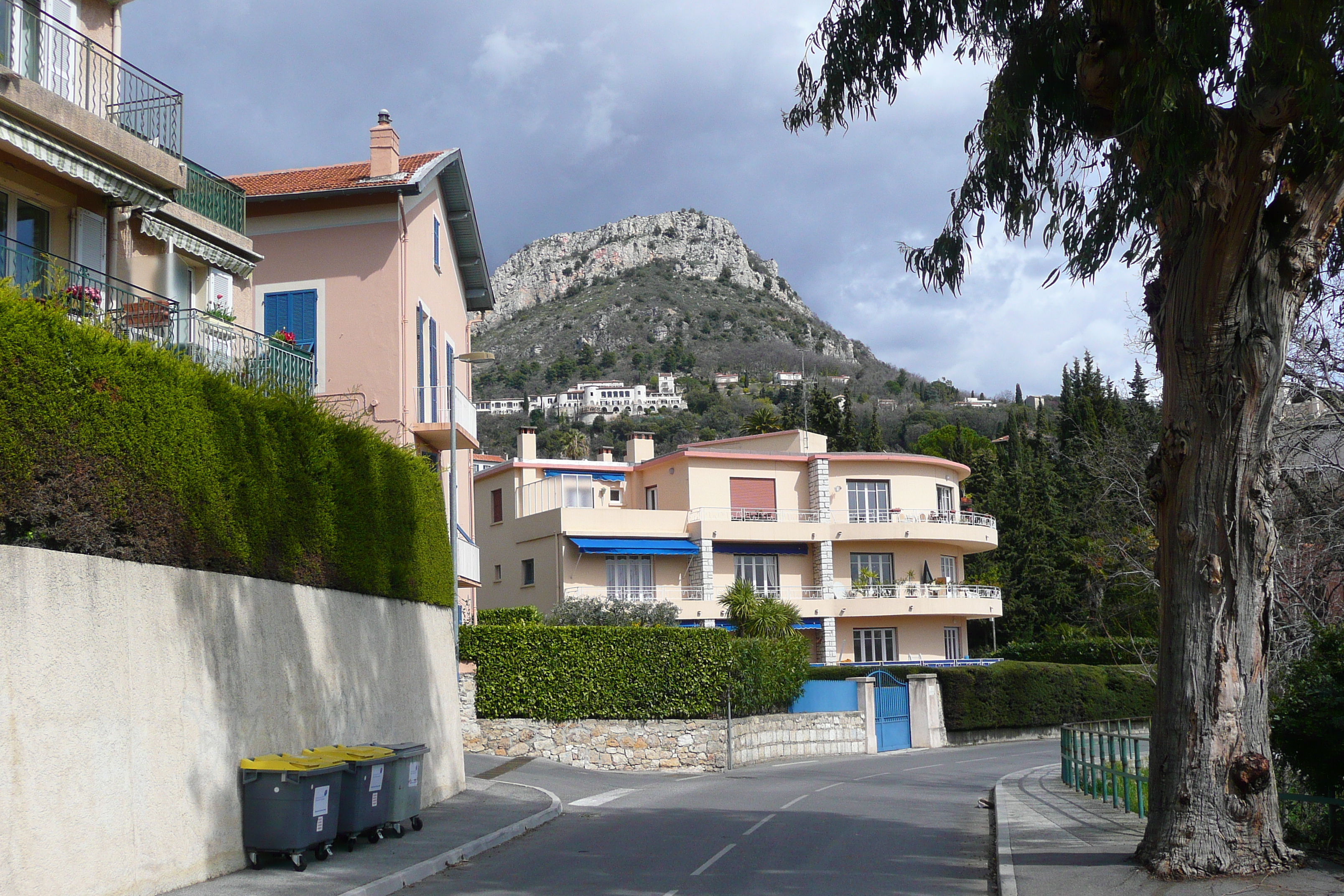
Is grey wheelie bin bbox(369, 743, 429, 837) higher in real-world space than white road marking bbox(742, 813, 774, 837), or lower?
higher

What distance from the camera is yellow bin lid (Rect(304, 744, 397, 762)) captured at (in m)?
13.4

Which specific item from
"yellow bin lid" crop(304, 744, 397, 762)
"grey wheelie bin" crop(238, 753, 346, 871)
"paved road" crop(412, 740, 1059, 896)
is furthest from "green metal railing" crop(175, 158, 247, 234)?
"paved road" crop(412, 740, 1059, 896)

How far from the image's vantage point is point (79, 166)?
15539 millimetres

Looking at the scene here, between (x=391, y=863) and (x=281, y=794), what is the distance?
1483mm

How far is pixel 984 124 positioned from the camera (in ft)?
40.3

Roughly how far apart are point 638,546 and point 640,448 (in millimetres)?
10003

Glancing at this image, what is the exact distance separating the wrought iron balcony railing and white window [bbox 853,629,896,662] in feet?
132

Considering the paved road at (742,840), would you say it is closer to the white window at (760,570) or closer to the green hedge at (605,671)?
the green hedge at (605,671)

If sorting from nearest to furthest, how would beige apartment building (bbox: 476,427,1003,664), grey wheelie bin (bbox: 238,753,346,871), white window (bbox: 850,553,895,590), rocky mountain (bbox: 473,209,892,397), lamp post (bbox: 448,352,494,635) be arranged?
grey wheelie bin (bbox: 238,753,346,871), lamp post (bbox: 448,352,494,635), beige apartment building (bbox: 476,427,1003,664), white window (bbox: 850,553,895,590), rocky mountain (bbox: 473,209,892,397)

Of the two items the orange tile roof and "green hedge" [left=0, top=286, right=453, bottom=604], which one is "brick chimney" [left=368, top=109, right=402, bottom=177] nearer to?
the orange tile roof

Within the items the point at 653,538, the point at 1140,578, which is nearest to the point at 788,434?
the point at 653,538

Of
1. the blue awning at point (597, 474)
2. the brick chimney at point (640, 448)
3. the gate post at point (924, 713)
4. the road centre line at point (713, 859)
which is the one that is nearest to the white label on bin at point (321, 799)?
the road centre line at point (713, 859)

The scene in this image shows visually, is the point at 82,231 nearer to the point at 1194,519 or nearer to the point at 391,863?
the point at 391,863

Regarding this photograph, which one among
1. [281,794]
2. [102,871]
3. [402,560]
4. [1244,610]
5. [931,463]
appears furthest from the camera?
[931,463]
